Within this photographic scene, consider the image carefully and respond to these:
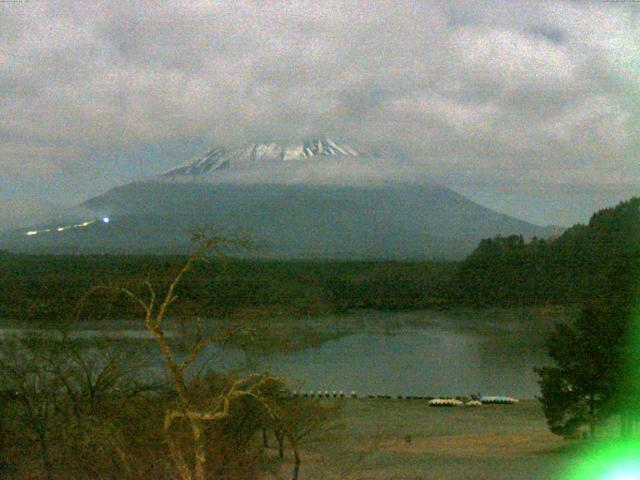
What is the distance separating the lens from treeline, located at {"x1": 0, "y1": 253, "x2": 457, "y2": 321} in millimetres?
21344

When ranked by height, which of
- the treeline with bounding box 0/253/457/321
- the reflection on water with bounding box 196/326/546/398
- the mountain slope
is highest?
the mountain slope

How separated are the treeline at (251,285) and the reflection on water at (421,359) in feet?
5.80

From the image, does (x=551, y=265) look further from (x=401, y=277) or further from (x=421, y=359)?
(x=421, y=359)

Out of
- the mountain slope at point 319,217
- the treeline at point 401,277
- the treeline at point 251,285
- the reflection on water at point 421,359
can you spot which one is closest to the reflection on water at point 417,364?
the reflection on water at point 421,359

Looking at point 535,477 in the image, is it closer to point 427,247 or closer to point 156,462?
point 156,462

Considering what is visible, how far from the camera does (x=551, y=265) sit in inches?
1511

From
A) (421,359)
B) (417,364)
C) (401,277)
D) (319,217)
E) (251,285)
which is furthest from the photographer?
(319,217)

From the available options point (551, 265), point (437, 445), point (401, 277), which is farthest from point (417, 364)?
point (551, 265)

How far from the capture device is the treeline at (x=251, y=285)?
21344mm

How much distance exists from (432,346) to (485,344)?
1.72m

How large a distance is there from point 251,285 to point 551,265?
1601cm

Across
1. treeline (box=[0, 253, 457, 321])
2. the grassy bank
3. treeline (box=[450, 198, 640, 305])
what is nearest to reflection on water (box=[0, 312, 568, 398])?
treeline (box=[0, 253, 457, 321])

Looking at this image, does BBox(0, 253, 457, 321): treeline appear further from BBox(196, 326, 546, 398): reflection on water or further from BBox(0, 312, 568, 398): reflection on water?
BBox(196, 326, 546, 398): reflection on water

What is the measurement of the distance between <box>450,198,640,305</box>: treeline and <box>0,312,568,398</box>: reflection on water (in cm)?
432
